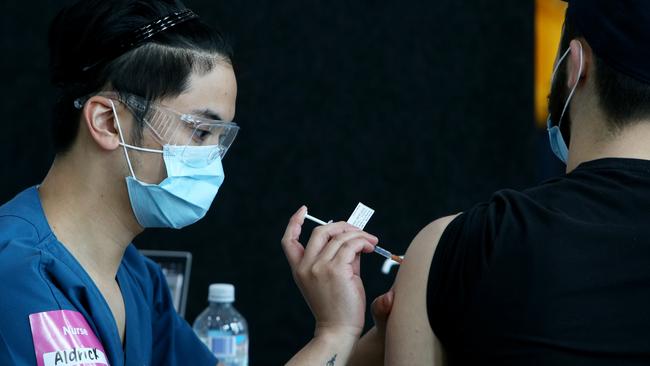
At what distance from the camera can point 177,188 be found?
1.27 metres

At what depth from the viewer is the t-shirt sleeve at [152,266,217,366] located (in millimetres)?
1409

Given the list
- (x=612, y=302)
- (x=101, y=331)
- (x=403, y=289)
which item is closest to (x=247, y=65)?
(x=101, y=331)

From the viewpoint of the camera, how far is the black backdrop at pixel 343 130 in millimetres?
2240

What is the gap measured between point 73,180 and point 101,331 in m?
0.23

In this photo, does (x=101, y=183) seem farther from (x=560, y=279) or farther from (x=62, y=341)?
(x=560, y=279)

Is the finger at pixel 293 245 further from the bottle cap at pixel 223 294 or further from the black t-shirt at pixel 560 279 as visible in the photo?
the bottle cap at pixel 223 294

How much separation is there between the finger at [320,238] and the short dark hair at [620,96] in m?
0.41

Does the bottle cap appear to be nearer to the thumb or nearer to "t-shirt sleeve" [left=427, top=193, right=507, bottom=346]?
the thumb

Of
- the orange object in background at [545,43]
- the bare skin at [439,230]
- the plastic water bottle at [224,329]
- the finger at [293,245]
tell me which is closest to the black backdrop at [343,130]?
the orange object in background at [545,43]

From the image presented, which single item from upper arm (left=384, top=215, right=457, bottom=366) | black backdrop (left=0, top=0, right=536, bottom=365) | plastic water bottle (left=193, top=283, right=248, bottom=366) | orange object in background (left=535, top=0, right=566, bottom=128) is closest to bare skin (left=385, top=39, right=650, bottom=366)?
upper arm (left=384, top=215, right=457, bottom=366)

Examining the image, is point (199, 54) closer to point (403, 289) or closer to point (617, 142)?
point (403, 289)

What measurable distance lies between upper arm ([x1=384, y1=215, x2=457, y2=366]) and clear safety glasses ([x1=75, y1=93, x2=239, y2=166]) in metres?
0.46

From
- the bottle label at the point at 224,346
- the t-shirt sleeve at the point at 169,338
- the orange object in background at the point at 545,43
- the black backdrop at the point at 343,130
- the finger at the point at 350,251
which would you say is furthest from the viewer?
the orange object in background at the point at 545,43

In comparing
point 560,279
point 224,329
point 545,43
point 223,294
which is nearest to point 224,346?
point 223,294
